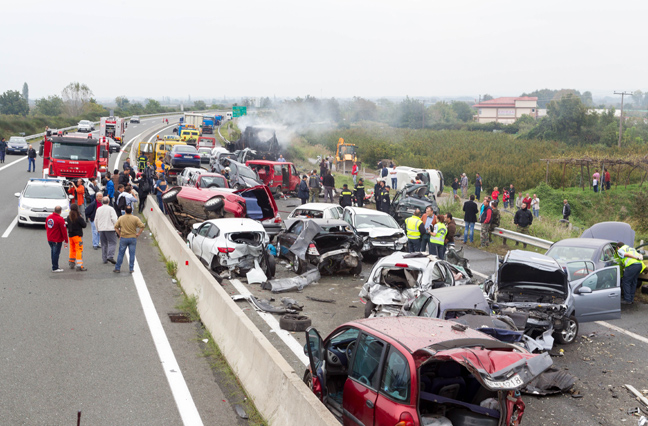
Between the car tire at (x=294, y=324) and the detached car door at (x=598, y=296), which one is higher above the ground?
the detached car door at (x=598, y=296)

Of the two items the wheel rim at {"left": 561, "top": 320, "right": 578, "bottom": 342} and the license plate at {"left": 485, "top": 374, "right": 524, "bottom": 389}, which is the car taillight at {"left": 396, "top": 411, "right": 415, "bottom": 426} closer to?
the license plate at {"left": 485, "top": 374, "right": 524, "bottom": 389}

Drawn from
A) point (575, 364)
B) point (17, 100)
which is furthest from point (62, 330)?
point (17, 100)

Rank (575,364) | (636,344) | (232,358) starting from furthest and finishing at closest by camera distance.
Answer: (636,344), (575,364), (232,358)

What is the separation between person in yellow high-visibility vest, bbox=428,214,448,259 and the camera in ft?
55.8

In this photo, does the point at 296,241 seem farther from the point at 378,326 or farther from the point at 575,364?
the point at 378,326

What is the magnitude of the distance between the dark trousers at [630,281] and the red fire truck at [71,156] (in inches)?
822

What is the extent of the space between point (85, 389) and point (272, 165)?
80.3 feet

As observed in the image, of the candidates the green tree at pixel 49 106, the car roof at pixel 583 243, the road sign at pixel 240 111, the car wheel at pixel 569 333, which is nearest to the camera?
the car wheel at pixel 569 333

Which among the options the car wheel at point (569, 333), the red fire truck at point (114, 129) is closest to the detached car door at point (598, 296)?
the car wheel at point (569, 333)

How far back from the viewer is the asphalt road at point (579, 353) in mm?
8219

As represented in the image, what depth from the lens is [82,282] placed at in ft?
45.6

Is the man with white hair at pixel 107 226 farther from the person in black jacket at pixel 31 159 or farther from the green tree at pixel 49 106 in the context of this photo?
the green tree at pixel 49 106

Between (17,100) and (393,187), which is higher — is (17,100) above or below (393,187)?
above

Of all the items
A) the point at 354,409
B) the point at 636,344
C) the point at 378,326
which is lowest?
the point at 636,344
